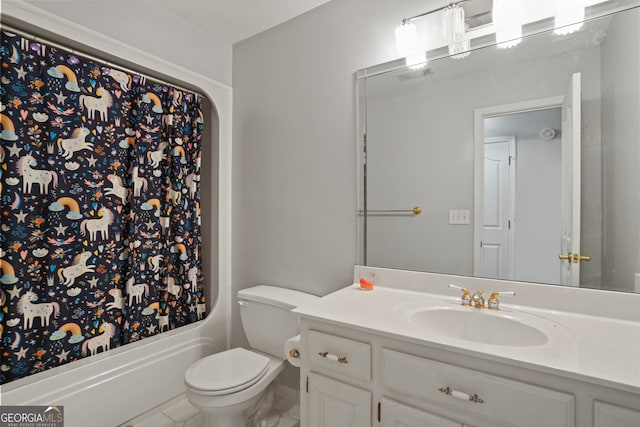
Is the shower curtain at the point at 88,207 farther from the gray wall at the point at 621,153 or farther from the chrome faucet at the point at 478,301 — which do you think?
the gray wall at the point at 621,153

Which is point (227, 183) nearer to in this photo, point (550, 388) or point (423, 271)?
point (423, 271)

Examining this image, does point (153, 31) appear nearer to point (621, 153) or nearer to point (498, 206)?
point (498, 206)

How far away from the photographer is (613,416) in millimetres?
785

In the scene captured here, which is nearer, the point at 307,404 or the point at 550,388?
the point at 550,388

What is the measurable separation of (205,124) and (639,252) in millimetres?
2480

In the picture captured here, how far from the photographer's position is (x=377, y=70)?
170 cm

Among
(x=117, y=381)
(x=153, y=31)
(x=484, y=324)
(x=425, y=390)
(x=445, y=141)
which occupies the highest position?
(x=153, y=31)

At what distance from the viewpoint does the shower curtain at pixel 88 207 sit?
57.3 inches

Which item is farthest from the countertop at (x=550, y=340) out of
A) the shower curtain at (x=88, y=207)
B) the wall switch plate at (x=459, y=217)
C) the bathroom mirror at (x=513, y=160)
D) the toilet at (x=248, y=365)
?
the shower curtain at (x=88, y=207)

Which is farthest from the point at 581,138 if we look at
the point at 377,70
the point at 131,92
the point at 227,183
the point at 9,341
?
the point at 9,341

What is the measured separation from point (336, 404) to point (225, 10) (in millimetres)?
2146

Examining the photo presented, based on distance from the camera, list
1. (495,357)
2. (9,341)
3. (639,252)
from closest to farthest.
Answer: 1. (495,357)
2. (639,252)
3. (9,341)

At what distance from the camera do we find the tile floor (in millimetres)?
1810

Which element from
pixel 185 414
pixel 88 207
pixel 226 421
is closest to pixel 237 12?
pixel 88 207
